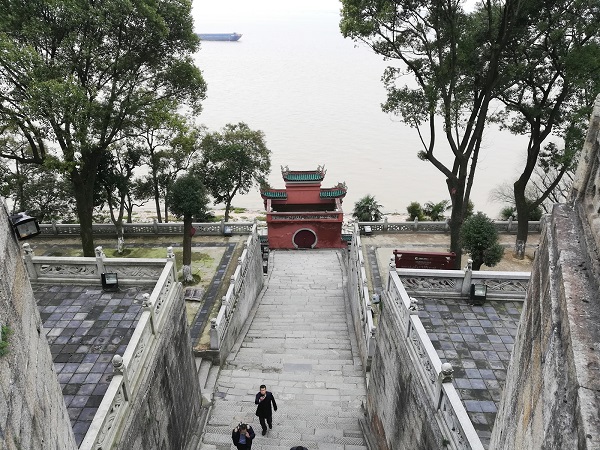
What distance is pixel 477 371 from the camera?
6445 millimetres

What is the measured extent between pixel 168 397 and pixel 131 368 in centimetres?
153

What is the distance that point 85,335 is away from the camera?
24.3 ft

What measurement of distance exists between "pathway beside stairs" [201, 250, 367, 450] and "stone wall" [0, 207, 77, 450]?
576 cm

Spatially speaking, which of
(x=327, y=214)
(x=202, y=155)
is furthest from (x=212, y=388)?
(x=202, y=155)

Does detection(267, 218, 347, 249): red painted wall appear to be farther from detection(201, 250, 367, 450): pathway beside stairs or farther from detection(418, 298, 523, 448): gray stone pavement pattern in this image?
detection(418, 298, 523, 448): gray stone pavement pattern

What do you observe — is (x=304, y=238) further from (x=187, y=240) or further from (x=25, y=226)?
(x=25, y=226)

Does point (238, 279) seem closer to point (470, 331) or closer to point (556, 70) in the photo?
point (470, 331)

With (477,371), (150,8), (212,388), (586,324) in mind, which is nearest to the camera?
(586,324)

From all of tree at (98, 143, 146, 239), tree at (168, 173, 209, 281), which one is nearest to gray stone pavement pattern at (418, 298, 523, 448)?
tree at (168, 173, 209, 281)

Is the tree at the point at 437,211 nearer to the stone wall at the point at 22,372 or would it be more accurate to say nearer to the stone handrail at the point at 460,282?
the stone handrail at the point at 460,282

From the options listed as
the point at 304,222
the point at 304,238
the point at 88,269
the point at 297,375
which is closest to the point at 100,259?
the point at 88,269

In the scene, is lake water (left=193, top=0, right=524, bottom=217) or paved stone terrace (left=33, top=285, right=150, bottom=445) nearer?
paved stone terrace (left=33, top=285, right=150, bottom=445)

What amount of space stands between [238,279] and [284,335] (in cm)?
209

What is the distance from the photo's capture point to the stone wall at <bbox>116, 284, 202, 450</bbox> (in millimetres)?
6016
